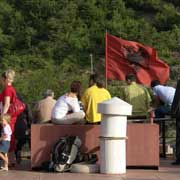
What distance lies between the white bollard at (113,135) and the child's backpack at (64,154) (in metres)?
0.57

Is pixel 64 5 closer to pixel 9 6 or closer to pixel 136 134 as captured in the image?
pixel 9 6

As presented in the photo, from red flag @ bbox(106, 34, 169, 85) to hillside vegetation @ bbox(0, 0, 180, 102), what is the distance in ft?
54.1

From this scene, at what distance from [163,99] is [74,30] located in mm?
22747

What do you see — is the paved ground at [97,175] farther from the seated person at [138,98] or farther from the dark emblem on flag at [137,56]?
the dark emblem on flag at [137,56]

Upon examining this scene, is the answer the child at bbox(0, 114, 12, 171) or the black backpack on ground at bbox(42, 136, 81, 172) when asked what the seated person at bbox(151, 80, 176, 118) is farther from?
the child at bbox(0, 114, 12, 171)

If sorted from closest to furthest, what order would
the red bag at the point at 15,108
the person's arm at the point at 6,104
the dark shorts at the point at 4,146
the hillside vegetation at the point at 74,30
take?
the dark shorts at the point at 4,146 → the person's arm at the point at 6,104 → the red bag at the point at 15,108 → the hillside vegetation at the point at 74,30

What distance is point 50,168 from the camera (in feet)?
41.1

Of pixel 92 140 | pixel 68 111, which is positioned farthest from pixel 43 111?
pixel 92 140

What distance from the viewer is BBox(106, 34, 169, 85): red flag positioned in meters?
16.2

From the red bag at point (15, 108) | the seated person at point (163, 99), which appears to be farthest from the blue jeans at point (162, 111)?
the red bag at point (15, 108)

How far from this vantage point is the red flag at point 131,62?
1620cm

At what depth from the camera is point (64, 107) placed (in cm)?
1290

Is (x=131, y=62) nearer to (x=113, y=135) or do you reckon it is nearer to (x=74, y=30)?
(x=113, y=135)

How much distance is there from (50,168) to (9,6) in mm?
27305
